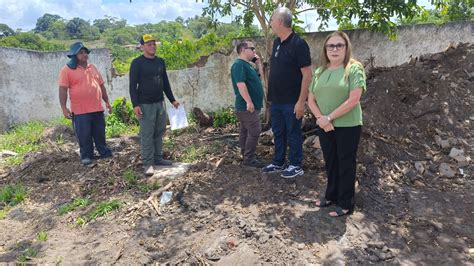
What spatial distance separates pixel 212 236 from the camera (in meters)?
3.63

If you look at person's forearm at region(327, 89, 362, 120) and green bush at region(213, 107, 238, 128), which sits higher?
person's forearm at region(327, 89, 362, 120)

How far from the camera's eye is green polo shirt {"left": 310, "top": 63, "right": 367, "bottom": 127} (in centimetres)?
339

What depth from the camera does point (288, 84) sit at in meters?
4.23

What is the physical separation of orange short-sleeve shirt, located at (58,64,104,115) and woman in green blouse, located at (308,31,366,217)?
3.26 m

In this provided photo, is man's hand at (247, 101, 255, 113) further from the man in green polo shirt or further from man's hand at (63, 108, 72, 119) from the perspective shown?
man's hand at (63, 108, 72, 119)

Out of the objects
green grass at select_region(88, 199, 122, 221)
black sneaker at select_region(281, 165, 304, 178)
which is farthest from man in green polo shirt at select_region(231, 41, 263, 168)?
green grass at select_region(88, 199, 122, 221)

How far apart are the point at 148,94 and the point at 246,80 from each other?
1.33 meters

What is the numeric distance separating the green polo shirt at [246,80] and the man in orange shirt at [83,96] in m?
2.17

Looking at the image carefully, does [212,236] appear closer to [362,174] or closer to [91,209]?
[91,209]

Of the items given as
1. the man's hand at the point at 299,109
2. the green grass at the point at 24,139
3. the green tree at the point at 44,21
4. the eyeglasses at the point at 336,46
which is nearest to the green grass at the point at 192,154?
the man's hand at the point at 299,109

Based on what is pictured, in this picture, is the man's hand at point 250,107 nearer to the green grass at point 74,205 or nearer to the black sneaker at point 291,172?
the black sneaker at point 291,172

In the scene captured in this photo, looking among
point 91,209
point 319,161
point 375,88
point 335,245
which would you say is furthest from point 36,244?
point 375,88

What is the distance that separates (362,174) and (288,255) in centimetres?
173

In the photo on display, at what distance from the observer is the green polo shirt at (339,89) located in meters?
3.39
